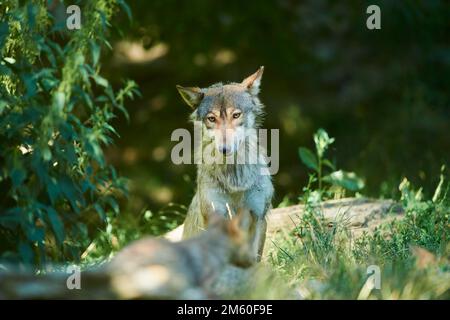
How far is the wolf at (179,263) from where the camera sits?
4309mm

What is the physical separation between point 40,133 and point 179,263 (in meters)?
1.26

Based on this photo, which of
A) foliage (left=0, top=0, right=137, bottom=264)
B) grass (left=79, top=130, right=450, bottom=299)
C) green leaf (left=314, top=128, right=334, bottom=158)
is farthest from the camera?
green leaf (left=314, top=128, right=334, bottom=158)

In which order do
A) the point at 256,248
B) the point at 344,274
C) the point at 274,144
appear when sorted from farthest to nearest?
the point at 274,144
the point at 256,248
the point at 344,274

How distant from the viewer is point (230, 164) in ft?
22.5

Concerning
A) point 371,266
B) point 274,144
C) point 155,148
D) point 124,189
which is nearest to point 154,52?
point 155,148

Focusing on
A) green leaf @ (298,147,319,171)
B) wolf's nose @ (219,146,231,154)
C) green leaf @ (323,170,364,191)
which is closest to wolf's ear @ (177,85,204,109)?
wolf's nose @ (219,146,231,154)

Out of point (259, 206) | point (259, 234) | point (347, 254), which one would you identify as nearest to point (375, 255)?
point (347, 254)

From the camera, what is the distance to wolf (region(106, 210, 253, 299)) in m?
4.31

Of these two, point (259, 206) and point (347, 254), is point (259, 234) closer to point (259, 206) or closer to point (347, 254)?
point (259, 206)

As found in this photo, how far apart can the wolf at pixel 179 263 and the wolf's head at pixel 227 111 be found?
172 cm

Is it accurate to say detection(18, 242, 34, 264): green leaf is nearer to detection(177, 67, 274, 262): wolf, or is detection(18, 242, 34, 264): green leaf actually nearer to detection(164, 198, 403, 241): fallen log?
detection(177, 67, 274, 262): wolf
